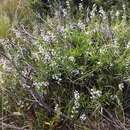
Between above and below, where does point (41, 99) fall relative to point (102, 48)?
below

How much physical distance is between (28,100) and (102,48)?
619mm

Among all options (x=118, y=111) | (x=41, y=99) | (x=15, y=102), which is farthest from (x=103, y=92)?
(x=15, y=102)

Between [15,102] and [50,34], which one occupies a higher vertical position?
[50,34]

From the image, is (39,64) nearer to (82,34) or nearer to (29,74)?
(29,74)

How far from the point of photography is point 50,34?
11.1ft

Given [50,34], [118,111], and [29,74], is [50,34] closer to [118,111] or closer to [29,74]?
[29,74]

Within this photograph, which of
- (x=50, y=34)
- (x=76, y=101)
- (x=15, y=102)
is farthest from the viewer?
(x=50, y=34)

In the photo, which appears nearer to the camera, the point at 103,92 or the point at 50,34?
the point at 103,92

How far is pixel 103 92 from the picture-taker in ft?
9.78

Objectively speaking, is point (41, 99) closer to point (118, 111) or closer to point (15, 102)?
point (15, 102)

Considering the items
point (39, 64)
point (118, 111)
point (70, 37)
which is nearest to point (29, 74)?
point (39, 64)

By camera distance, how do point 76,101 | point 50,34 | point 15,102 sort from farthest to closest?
point 50,34 < point 15,102 < point 76,101

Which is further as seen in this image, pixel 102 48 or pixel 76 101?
pixel 102 48

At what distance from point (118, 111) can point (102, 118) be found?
12 centimetres
